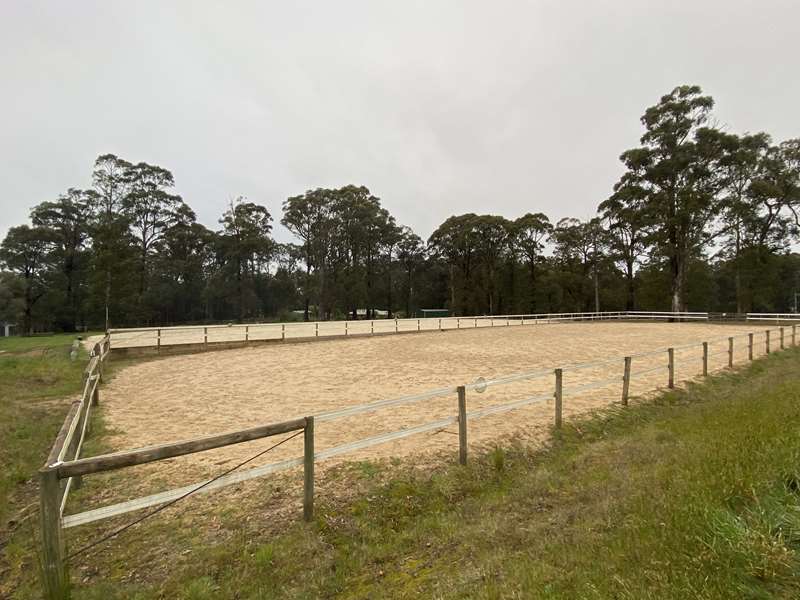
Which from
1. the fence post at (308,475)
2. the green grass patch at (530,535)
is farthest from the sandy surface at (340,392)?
the fence post at (308,475)

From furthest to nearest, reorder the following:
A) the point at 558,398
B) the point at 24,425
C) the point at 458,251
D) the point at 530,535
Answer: the point at 458,251 < the point at 24,425 < the point at 558,398 < the point at 530,535

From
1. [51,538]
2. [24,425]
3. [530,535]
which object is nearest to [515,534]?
[530,535]

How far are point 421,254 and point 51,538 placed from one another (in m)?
66.1

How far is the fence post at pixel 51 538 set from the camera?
101 inches

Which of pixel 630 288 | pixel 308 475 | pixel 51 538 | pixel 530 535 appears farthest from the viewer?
pixel 630 288

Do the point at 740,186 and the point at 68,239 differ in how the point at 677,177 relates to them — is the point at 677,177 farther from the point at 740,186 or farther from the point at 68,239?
the point at 68,239

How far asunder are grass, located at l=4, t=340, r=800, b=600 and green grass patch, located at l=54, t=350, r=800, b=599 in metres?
0.01

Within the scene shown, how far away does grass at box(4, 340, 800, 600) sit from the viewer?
235 cm

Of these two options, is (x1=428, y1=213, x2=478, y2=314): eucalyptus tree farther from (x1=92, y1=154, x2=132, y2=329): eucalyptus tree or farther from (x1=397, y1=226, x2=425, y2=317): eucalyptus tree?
(x1=92, y1=154, x2=132, y2=329): eucalyptus tree

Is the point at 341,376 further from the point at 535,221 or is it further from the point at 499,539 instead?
the point at 535,221

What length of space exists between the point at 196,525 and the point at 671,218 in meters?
43.0

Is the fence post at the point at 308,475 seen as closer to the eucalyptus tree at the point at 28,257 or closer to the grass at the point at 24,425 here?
the grass at the point at 24,425

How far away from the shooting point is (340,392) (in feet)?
31.7

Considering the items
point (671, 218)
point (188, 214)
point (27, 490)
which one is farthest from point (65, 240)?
point (671, 218)
